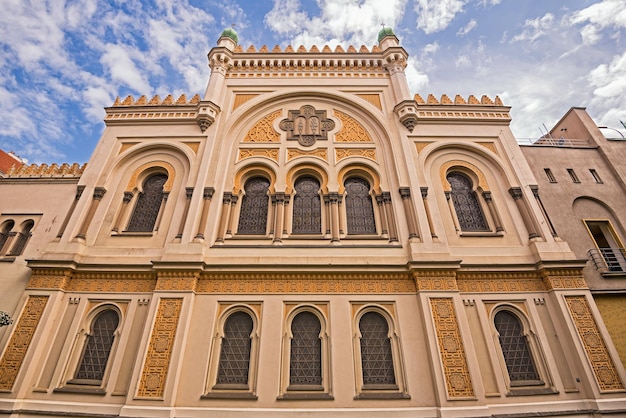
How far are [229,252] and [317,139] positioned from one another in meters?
4.85

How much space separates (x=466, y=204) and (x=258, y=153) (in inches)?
272

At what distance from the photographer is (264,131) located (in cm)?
1099

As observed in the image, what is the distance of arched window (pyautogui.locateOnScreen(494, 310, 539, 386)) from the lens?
7.27 meters

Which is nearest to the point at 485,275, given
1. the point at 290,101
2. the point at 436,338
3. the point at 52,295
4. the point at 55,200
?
the point at 436,338

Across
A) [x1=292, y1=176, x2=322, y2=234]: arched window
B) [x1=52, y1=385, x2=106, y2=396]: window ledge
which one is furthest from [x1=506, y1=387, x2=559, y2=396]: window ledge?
[x1=52, y1=385, x2=106, y2=396]: window ledge

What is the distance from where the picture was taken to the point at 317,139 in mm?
10688

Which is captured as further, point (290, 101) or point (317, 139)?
point (290, 101)

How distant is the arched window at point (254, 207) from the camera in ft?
30.5

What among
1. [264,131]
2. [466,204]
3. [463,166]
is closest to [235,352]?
[264,131]

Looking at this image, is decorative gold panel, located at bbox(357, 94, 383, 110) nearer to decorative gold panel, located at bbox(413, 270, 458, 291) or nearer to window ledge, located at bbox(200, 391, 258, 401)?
decorative gold panel, located at bbox(413, 270, 458, 291)

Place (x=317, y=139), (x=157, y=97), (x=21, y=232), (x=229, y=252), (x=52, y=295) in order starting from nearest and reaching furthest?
1. (x=52, y=295)
2. (x=229, y=252)
3. (x=21, y=232)
4. (x=317, y=139)
5. (x=157, y=97)

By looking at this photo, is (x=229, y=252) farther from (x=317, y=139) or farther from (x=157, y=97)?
(x=157, y=97)

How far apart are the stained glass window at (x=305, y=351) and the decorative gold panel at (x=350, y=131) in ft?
19.7

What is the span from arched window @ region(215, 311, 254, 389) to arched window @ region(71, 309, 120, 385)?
2.77 metres
